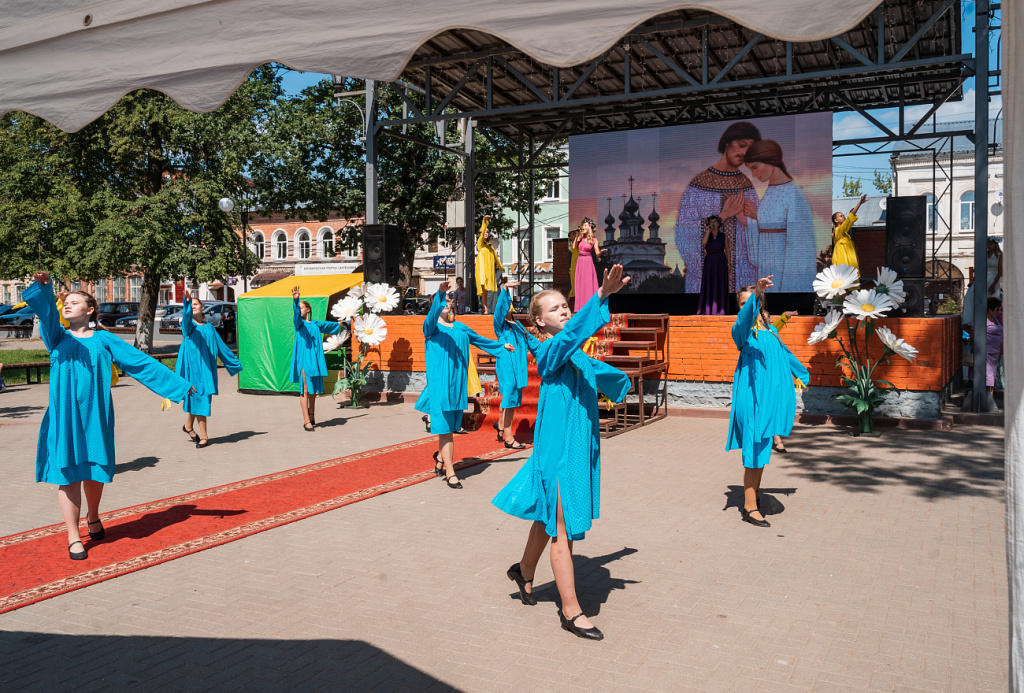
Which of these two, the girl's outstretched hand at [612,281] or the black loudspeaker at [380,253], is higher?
the black loudspeaker at [380,253]

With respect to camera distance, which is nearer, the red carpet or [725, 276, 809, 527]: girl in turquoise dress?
the red carpet

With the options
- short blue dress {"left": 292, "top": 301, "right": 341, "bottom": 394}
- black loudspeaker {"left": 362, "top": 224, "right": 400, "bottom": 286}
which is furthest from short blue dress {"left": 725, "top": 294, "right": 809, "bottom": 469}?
black loudspeaker {"left": 362, "top": 224, "right": 400, "bottom": 286}

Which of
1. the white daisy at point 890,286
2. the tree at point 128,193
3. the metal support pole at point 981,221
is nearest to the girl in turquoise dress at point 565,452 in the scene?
the white daisy at point 890,286

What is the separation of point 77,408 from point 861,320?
10.0 metres

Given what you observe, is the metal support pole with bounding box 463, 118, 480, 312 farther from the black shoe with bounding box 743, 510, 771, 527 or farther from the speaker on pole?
the black shoe with bounding box 743, 510, 771, 527

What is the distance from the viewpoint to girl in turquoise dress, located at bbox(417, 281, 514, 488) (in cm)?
808

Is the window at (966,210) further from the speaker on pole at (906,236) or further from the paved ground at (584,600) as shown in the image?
the paved ground at (584,600)

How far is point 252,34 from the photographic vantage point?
235 centimetres

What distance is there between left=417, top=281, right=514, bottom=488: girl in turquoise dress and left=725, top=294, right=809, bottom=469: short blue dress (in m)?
2.88

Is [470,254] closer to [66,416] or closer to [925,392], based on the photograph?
[925,392]

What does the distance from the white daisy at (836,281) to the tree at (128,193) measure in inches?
756

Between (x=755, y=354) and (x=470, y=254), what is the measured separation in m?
15.9

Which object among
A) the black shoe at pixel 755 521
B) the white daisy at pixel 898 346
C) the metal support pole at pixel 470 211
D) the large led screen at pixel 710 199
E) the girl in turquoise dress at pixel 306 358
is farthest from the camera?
the metal support pole at pixel 470 211

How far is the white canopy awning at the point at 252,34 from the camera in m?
2.07
